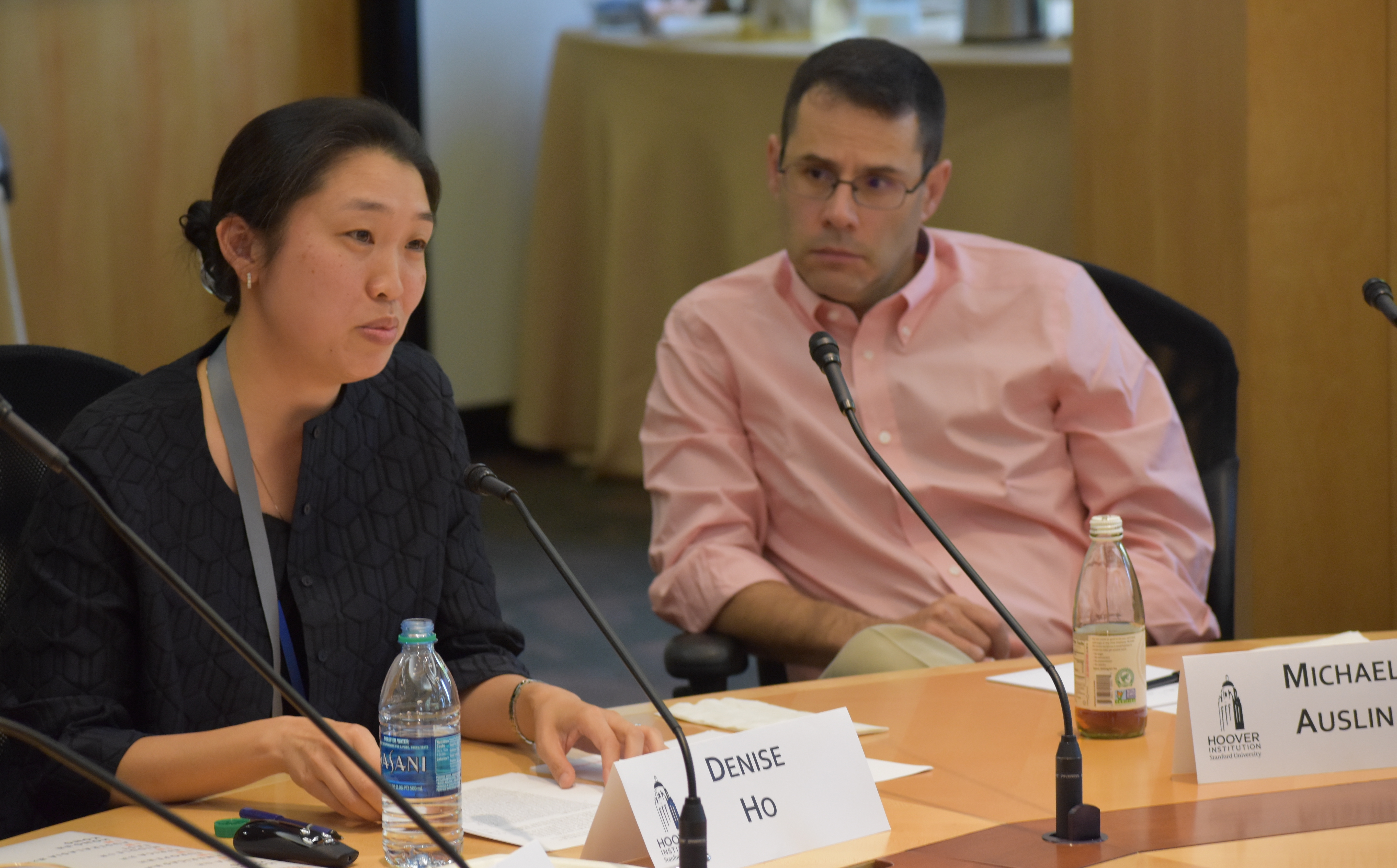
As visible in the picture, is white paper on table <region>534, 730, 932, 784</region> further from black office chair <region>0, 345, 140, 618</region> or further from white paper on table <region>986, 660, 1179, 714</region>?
black office chair <region>0, 345, 140, 618</region>

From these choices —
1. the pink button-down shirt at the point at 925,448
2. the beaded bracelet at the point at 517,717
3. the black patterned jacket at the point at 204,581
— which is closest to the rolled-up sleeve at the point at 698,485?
the pink button-down shirt at the point at 925,448

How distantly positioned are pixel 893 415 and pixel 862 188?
319 millimetres

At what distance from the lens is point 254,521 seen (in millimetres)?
1553

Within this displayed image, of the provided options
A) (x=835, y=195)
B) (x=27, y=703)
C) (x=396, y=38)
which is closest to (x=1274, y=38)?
(x=835, y=195)

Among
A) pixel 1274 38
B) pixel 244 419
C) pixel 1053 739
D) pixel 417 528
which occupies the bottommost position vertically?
pixel 1053 739

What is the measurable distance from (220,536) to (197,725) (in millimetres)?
178

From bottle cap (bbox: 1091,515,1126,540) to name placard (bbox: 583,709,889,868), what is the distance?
367 mm

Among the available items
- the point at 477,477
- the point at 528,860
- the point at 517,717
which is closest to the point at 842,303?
the point at 517,717

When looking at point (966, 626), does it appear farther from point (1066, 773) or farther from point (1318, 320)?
point (1318, 320)

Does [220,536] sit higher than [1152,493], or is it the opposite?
[220,536]

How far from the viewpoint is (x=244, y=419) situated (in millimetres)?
1618

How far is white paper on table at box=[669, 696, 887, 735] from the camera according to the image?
152 centimetres

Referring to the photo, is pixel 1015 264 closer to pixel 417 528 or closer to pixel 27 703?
pixel 417 528

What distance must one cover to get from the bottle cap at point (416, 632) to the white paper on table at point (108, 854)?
0.64 feet
